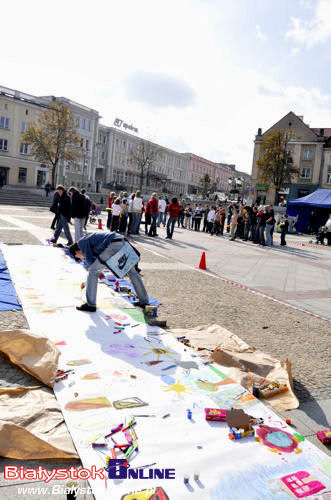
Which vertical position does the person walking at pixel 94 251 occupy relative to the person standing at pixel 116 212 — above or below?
below

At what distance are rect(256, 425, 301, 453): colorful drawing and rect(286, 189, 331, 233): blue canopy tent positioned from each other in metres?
24.5

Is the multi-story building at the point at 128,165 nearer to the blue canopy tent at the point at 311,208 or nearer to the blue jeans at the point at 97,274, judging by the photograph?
the blue canopy tent at the point at 311,208

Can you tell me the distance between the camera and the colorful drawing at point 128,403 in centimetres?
319

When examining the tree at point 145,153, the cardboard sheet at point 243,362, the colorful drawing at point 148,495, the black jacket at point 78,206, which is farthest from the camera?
the tree at point 145,153

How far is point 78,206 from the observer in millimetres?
10594

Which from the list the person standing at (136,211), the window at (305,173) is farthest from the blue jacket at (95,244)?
the window at (305,173)

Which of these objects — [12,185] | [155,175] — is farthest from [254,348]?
[155,175]

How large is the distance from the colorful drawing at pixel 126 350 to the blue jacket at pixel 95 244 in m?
1.42

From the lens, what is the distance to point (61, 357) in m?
4.02

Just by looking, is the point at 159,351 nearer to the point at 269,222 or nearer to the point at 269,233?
the point at 269,222

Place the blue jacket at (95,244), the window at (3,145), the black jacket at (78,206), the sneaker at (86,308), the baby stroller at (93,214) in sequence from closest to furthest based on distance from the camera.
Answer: the blue jacket at (95,244), the sneaker at (86,308), the black jacket at (78,206), the baby stroller at (93,214), the window at (3,145)

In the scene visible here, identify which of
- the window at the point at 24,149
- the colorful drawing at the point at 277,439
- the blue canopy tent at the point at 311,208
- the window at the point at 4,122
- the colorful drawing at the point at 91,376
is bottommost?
the colorful drawing at the point at 277,439

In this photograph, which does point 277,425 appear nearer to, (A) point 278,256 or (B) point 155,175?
(A) point 278,256

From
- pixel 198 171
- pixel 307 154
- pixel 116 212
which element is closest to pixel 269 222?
pixel 116 212
